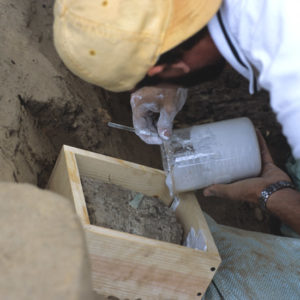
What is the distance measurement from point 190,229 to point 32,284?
2.84 ft

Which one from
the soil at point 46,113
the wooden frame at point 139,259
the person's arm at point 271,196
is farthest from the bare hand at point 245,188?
the soil at point 46,113

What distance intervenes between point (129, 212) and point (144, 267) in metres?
0.22

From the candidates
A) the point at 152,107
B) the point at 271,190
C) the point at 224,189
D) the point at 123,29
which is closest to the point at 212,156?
the point at 224,189

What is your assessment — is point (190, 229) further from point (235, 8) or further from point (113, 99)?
point (113, 99)

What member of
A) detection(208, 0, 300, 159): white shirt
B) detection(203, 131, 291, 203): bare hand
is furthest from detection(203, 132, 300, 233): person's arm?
detection(208, 0, 300, 159): white shirt

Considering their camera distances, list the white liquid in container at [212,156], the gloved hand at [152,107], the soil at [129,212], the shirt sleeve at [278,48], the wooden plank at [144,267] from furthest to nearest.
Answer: the gloved hand at [152,107]
the white liquid in container at [212,156]
the soil at [129,212]
the wooden plank at [144,267]
the shirt sleeve at [278,48]

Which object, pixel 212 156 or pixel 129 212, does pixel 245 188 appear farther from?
pixel 129 212

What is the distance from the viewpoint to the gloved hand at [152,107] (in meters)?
1.55

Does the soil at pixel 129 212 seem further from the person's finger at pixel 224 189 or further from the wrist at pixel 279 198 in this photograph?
the wrist at pixel 279 198

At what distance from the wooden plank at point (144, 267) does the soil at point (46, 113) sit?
0.41 m

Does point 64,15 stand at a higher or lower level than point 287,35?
lower

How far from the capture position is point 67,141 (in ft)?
5.70

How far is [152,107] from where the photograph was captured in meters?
1.65

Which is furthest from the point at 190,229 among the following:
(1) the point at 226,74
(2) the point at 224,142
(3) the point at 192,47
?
(1) the point at 226,74
